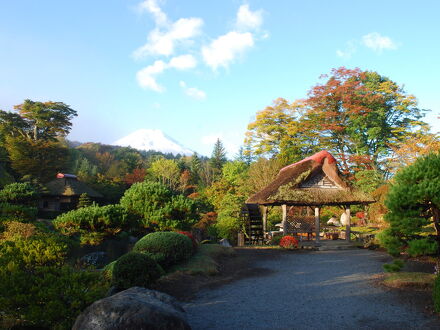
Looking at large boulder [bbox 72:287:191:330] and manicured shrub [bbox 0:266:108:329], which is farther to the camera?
manicured shrub [bbox 0:266:108:329]

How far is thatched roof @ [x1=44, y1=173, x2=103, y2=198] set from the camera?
35.1m

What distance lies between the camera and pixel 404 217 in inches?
334

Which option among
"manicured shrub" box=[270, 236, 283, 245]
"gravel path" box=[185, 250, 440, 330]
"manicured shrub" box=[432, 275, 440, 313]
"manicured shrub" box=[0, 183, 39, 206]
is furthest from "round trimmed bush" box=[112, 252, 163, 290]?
"manicured shrub" box=[0, 183, 39, 206]

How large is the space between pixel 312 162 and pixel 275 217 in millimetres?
8096

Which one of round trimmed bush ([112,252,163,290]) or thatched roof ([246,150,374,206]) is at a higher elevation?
thatched roof ([246,150,374,206])

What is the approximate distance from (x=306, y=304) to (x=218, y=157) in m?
48.9

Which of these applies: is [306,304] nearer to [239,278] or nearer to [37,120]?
[239,278]

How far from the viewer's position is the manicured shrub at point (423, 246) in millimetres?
7972

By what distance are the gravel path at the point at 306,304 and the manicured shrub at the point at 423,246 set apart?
128 centimetres

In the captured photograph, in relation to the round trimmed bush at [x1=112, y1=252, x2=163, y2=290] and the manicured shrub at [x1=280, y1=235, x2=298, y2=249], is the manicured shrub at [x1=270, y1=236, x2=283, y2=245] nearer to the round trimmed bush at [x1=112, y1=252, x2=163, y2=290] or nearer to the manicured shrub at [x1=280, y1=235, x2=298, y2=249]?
the manicured shrub at [x1=280, y1=235, x2=298, y2=249]

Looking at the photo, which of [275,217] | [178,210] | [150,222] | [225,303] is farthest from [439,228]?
[275,217]

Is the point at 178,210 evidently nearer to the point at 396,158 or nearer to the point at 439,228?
the point at 439,228

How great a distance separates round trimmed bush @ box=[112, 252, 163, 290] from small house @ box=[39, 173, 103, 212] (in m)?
29.3

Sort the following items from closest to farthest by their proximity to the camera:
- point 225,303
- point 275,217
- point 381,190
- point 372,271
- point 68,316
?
point 68,316 < point 225,303 < point 372,271 < point 381,190 < point 275,217
